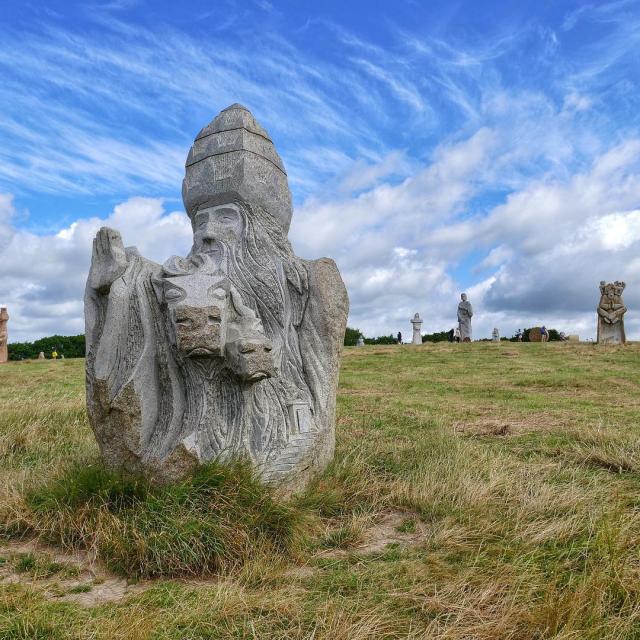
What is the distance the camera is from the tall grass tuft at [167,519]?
3.49 meters

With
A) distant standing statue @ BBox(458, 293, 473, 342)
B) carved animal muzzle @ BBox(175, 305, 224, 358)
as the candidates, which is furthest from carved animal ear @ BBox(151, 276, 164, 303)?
distant standing statue @ BBox(458, 293, 473, 342)

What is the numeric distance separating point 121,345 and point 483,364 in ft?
47.6

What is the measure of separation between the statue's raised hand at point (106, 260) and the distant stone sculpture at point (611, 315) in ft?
66.9

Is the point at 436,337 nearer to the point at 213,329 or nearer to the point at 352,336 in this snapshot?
the point at 352,336

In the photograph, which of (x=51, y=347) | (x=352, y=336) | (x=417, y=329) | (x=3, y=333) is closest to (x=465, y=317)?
(x=417, y=329)

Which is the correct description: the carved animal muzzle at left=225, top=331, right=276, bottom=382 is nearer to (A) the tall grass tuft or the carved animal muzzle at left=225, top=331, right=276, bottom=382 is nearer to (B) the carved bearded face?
(A) the tall grass tuft

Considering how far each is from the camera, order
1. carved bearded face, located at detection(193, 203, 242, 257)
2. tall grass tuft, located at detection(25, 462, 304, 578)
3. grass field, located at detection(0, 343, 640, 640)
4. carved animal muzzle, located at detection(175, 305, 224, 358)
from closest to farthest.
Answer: grass field, located at detection(0, 343, 640, 640) → tall grass tuft, located at detection(25, 462, 304, 578) → carved animal muzzle, located at detection(175, 305, 224, 358) → carved bearded face, located at detection(193, 203, 242, 257)

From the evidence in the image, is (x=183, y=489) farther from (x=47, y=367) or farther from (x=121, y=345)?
(x=47, y=367)

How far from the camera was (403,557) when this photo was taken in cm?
373

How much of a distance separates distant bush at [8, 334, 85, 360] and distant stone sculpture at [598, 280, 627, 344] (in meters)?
27.0

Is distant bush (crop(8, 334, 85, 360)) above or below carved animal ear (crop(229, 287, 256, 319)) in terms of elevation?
above

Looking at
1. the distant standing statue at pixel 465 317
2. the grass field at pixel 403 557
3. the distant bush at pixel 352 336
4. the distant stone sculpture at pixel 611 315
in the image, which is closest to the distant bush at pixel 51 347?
the distant bush at pixel 352 336

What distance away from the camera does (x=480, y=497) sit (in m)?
4.47

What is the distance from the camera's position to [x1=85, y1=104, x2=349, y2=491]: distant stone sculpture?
4.29 metres
